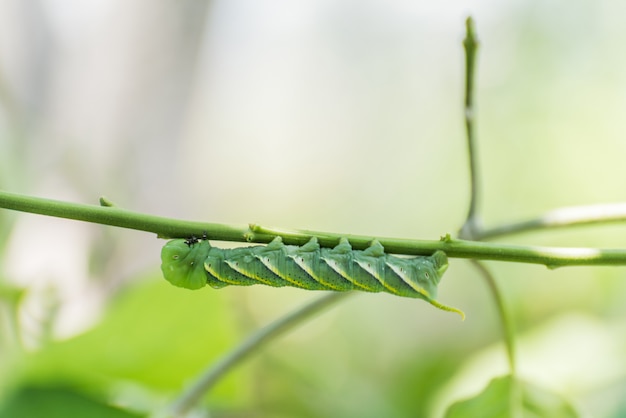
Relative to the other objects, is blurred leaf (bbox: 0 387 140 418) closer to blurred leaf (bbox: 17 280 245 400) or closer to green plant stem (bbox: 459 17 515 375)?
blurred leaf (bbox: 17 280 245 400)

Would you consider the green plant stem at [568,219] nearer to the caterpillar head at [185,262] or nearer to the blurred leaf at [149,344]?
the caterpillar head at [185,262]

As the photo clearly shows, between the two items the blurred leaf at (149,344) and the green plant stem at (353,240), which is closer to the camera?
the green plant stem at (353,240)

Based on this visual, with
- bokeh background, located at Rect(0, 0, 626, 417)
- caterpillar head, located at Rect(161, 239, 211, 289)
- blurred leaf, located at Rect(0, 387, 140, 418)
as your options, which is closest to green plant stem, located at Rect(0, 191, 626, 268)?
caterpillar head, located at Rect(161, 239, 211, 289)

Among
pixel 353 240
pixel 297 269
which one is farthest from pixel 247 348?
pixel 353 240

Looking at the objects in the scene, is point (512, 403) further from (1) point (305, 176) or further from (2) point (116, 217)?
(1) point (305, 176)

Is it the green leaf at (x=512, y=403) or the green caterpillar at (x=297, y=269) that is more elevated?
the green caterpillar at (x=297, y=269)

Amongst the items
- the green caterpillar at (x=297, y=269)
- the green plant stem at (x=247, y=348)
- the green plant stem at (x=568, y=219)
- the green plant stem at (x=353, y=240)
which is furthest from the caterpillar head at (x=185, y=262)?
the green plant stem at (x=568, y=219)
